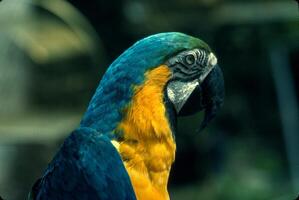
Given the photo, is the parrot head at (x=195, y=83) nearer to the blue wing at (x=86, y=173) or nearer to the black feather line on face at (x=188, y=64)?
the black feather line on face at (x=188, y=64)

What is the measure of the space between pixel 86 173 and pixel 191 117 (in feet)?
9.79

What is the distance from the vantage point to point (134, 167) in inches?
61.4

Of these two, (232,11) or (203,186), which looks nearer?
(203,186)

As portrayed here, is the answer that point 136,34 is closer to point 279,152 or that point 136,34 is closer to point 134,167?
point 279,152

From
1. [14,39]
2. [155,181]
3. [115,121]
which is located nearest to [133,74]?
[115,121]

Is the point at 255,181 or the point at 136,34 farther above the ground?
the point at 136,34

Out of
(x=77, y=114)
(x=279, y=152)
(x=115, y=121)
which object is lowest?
(x=279, y=152)

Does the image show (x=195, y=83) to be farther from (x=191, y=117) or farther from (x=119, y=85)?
(x=191, y=117)

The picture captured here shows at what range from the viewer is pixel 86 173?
4.90 ft

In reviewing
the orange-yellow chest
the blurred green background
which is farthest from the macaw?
the blurred green background

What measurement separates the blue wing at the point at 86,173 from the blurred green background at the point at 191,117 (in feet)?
7.65

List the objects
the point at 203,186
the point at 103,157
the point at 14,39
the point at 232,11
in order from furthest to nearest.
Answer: the point at 232,11
the point at 203,186
the point at 14,39
the point at 103,157

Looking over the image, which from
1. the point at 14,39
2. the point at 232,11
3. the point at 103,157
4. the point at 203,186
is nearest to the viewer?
the point at 103,157

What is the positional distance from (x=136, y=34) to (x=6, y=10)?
3.25ft
